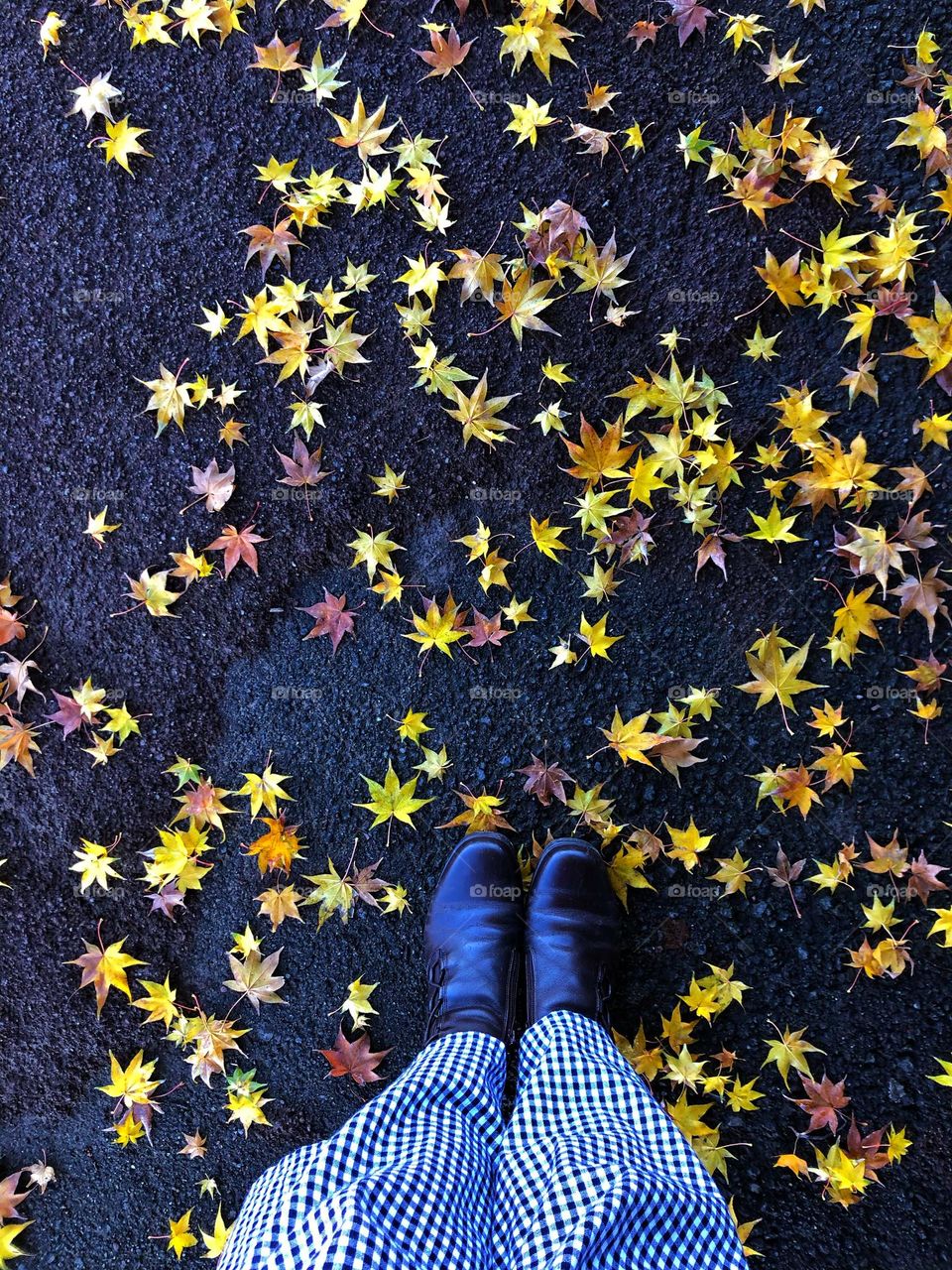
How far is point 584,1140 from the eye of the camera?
1.41 meters

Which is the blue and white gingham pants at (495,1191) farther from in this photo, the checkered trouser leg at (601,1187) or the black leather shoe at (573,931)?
the black leather shoe at (573,931)

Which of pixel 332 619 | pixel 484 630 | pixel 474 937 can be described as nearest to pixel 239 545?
pixel 332 619

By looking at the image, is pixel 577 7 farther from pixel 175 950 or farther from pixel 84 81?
pixel 175 950

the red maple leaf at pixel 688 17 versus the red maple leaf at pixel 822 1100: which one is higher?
the red maple leaf at pixel 688 17

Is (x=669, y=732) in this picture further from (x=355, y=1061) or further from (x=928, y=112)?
(x=928, y=112)

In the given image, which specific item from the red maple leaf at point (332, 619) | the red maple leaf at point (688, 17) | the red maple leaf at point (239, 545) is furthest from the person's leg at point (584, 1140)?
the red maple leaf at point (688, 17)

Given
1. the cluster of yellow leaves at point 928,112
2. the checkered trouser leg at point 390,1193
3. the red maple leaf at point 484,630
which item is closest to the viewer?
the checkered trouser leg at point 390,1193

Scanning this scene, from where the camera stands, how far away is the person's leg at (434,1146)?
3.71 ft

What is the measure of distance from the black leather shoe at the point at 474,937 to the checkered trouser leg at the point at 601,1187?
33 centimetres

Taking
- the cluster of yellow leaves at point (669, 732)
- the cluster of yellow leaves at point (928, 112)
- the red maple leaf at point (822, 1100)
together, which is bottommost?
the red maple leaf at point (822, 1100)

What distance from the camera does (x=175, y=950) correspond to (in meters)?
2.13

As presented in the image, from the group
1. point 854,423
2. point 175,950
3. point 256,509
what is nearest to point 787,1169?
point 175,950

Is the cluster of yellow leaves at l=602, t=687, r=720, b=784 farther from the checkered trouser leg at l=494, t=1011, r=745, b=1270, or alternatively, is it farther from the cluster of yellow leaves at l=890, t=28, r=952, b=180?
the cluster of yellow leaves at l=890, t=28, r=952, b=180

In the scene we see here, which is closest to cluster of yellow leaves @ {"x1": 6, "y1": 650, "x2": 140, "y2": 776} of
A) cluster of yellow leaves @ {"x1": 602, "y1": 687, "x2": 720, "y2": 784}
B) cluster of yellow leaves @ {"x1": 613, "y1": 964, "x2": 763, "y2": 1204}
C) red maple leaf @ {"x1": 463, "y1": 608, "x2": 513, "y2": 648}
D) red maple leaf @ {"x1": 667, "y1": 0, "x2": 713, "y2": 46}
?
red maple leaf @ {"x1": 463, "y1": 608, "x2": 513, "y2": 648}
